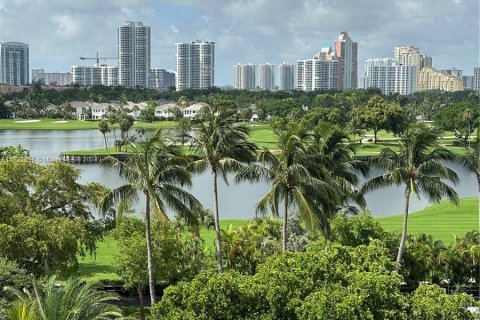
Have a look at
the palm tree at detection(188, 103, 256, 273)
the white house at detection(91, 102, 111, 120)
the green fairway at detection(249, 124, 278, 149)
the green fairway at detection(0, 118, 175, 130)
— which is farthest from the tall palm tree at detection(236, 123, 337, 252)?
the white house at detection(91, 102, 111, 120)

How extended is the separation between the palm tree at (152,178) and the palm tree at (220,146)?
1.49 meters

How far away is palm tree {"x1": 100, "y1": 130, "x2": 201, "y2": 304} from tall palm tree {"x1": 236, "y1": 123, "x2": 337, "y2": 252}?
273 centimetres

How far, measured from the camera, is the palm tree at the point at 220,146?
72.1ft

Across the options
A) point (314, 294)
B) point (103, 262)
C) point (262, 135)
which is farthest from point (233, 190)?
point (262, 135)

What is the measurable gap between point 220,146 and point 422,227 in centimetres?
1979

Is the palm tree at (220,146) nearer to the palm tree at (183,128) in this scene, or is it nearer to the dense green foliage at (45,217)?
the palm tree at (183,128)

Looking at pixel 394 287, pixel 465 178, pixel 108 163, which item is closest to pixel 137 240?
pixel 108 163

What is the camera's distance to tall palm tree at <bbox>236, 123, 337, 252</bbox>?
21.6 meters

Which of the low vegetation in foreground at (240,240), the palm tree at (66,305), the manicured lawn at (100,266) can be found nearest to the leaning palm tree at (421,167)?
the low vegetation in foreground at (240,240)

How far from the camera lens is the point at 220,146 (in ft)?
72.1

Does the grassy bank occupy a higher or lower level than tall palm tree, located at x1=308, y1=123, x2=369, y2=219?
lower

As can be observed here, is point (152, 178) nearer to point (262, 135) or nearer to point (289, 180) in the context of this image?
point (289, 180)

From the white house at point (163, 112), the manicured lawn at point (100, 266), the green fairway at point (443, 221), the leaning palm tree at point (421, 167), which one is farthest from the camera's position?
the white house at point (163, 112)

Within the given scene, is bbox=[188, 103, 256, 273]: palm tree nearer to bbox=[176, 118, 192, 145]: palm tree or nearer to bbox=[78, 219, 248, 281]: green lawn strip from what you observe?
bbox=[176, 118, 192, 145]: palm tree
